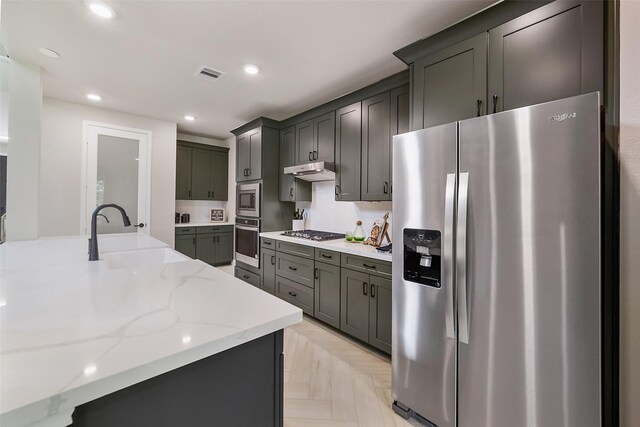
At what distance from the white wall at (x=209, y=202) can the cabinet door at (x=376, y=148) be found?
3.38 meters

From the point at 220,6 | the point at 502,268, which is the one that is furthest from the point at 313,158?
the point at 502,268

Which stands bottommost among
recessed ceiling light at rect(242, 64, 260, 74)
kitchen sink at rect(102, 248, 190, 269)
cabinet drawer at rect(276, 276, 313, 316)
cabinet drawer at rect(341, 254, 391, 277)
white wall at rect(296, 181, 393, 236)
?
cabinet drawer at rect(276, 276, 313, 316)

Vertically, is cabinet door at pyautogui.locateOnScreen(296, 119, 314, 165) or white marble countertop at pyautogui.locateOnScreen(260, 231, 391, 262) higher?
cabinet door at pyautogui.locateOnScreen(296, 119, 314, 165)

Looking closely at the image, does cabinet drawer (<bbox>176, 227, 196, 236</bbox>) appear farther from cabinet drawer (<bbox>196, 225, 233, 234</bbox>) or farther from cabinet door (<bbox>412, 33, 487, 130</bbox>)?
cabinet door (<bbox>412, 33, 487, 130</bbox>)

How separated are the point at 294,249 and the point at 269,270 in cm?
64

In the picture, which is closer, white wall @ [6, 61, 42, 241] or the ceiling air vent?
white wall @ [6, 61, 42, 241]

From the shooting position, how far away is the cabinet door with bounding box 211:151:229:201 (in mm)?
5430

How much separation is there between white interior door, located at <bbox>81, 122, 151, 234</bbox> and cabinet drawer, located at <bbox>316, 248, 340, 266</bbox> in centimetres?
288

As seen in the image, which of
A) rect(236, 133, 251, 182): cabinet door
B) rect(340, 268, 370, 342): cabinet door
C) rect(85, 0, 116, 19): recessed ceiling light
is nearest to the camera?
rect(85, 0, 116, 19): recessed ceiling light

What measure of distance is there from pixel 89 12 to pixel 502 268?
3.01m

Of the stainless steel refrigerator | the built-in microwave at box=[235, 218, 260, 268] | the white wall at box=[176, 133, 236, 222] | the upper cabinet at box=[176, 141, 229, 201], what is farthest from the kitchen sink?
the white wall at box=[176, 133, 236, 222]

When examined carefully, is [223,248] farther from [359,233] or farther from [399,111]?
[399,111]

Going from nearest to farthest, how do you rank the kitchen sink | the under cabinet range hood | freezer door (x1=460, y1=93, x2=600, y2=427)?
freezer door (x1=460, y1=93, x2=600, y2=427)
the kitchen sink
the under cabinet range hood

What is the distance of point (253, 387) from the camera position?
2.62 feet
